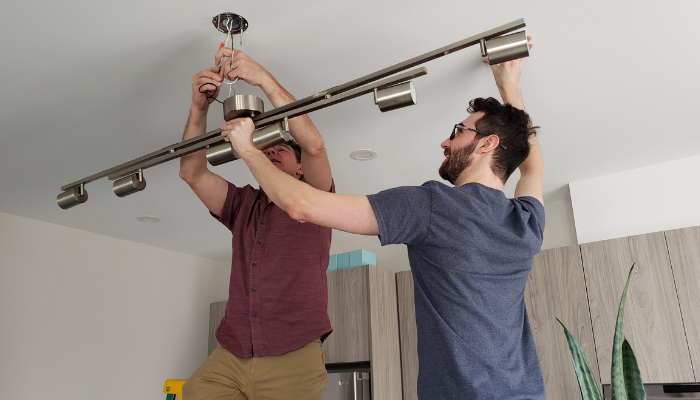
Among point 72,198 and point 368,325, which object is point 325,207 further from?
point 368,325

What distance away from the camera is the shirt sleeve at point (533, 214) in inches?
50.7

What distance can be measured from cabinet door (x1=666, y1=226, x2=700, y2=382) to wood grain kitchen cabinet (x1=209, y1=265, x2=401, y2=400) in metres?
1.60

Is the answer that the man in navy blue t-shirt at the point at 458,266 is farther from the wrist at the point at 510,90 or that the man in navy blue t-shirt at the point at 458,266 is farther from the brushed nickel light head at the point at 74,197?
the brushed nickel light head at the point at 74,197

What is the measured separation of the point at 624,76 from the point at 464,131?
3.67 ft

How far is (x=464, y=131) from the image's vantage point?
4.59 ft

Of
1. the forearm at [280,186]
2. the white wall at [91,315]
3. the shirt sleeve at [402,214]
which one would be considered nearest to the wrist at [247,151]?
the forearm at [280,186]

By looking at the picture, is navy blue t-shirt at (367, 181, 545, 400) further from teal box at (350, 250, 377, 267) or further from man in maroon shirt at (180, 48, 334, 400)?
teal box at (350, 250, 377, 267)

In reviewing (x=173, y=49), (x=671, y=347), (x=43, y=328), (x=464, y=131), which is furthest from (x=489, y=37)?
(x=43, y=328)

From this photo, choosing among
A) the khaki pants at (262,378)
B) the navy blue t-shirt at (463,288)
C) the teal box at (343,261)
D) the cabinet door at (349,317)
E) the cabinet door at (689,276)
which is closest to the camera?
the navy blue t-shirt at (463,288)

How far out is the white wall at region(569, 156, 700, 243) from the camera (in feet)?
9.48

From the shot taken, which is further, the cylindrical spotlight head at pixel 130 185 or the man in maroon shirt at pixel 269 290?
the cylindrical spotlight head at pixel 130 185

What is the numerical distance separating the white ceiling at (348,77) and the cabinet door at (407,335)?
0.83 m

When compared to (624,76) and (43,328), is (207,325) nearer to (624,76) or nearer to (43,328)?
(43,328)

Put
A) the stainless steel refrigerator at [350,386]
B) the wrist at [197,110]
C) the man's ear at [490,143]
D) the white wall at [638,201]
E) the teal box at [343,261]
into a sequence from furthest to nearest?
the teal box at [343,261] < the stainless steel refrigerator at [350,386] < the white wall at [638,201] < the wrist at [197,110] < the man's ear at [490,143]
